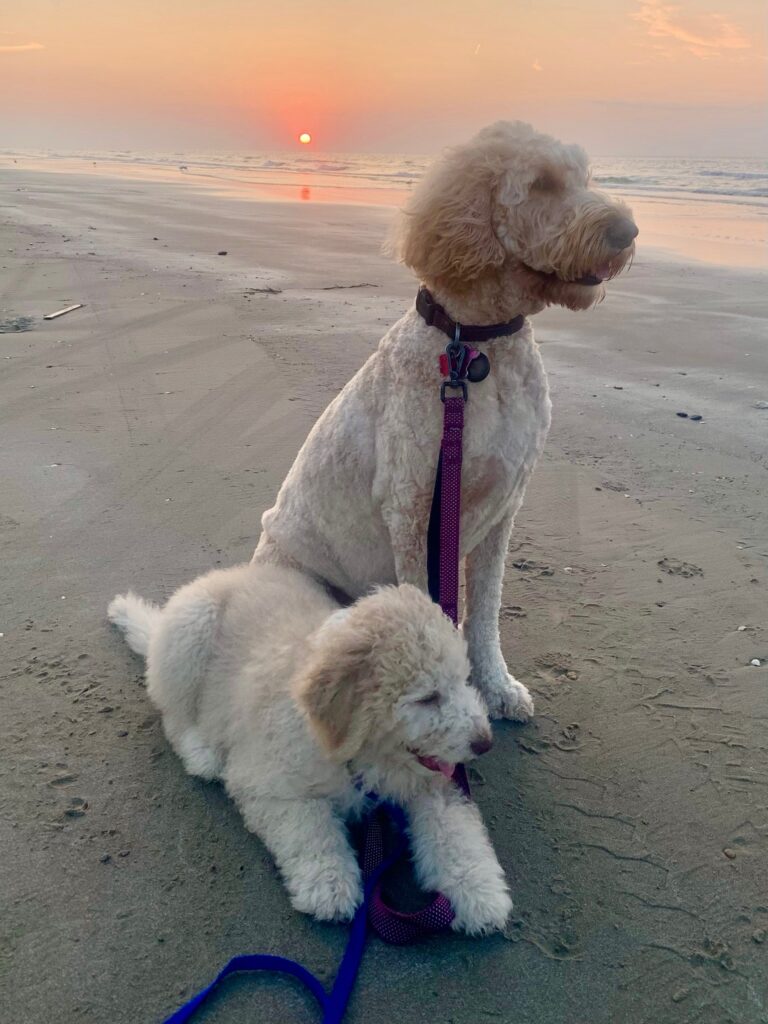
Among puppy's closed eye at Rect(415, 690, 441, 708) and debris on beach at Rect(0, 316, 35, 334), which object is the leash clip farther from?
debris on beach at Rect(0, 316, 35, 334)

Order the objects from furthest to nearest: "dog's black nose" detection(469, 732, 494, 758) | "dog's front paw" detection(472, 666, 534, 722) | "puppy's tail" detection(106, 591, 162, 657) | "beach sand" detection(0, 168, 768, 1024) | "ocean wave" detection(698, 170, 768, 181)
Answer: "ocean wave" detection(698, 170, 768, 181) < "puppy's tail" detection(106, 591, 162, 657) < "dog's front paw" detection(472, 666, 534, 722) < "dog's black nose" detection(469, 732, 494, 758) < "beach sand" detection(0, 168, 768, 1024)

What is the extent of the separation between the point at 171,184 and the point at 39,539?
1155 inches

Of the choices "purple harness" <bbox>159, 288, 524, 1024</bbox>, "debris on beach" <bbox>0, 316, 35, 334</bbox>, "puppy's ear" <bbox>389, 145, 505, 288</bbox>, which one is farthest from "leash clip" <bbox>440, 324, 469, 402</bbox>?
"debris on beach" <bbox>0, 316, 35, 334</bbox>

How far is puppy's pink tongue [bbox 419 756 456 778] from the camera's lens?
2.37m

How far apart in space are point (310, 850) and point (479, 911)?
53 centimetres

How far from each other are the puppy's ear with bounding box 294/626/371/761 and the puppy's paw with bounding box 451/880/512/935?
0.52m

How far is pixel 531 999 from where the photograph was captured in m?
2.01

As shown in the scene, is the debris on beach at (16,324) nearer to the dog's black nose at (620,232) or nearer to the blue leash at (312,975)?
the dog's black nose at (620,232)

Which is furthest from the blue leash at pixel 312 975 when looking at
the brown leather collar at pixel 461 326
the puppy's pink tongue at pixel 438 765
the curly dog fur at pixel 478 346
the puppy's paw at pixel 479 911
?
the brown leather collar at pixel 461 326

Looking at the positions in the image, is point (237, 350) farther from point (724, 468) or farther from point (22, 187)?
point (22, 187)

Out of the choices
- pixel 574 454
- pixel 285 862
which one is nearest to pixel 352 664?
pixel 285 862

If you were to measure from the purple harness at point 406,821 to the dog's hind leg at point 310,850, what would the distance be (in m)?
0.06

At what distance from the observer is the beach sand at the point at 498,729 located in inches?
81.7

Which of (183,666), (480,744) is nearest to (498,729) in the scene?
(480,744)
